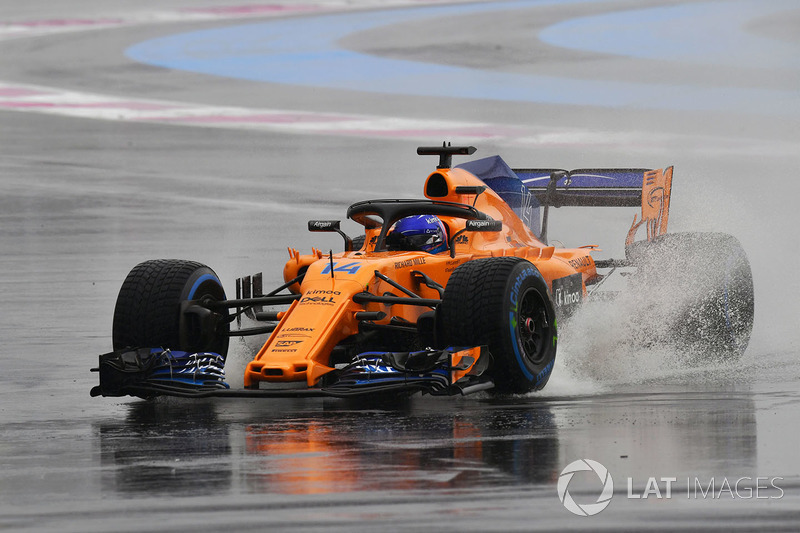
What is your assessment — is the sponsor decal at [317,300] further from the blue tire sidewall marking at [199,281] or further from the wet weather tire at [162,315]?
the blue tire sidewall marking at [199,281]

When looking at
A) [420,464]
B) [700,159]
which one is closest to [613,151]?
[700,159]

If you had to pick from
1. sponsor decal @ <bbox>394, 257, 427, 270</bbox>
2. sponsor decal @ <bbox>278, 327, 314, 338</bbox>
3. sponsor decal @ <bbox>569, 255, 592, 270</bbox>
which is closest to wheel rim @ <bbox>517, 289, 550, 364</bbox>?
sponsor decal @ <bbox>394, 257, 427, 270</bbox>

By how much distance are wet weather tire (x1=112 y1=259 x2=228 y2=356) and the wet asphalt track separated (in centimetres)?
52

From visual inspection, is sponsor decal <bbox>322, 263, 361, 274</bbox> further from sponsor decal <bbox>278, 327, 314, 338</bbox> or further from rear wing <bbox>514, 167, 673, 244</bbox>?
rear wing <bbox>514, 167, 673, 244</bbox>

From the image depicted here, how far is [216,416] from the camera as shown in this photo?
1091 centimetres

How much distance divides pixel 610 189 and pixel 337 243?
6.83 metres

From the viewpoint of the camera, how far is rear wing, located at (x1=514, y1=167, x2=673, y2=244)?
53.5ft

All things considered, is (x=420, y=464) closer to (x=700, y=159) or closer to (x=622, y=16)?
(x=700, y=159)

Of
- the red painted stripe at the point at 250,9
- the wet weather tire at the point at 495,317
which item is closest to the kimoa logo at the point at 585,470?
the wet weather tire at the point at 495,317

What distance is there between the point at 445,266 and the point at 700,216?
5576mm

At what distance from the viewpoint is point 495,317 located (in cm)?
1112

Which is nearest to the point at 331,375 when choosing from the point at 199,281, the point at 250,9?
the point at 199,281

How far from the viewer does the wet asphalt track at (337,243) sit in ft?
26.0

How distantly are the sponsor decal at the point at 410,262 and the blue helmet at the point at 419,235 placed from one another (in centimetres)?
44
